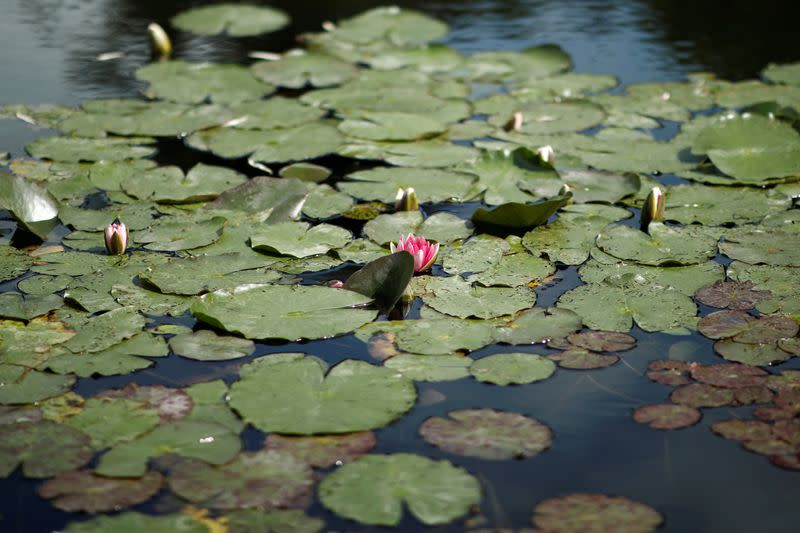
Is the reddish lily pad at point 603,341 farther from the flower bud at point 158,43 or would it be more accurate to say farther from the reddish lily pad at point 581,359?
the flower bud at point 158,43

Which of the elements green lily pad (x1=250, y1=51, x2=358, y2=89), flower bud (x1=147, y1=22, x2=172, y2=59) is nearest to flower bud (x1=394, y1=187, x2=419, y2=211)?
green lily pad (x1=250, y1=51, x2=358, y2=89)

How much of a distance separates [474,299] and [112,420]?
1.30 m

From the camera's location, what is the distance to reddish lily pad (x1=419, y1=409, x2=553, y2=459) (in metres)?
2.47

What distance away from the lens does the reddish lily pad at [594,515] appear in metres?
2.18

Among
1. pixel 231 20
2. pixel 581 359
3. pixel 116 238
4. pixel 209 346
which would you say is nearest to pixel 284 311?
pixel 209 346

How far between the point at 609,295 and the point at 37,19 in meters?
5.75

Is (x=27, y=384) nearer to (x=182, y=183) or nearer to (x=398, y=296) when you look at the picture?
(x=398, y=296)

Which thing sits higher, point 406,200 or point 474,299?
point 406,200

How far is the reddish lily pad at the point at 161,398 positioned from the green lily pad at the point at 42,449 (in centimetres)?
21

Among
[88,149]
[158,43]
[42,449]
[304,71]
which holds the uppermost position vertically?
[158,43]

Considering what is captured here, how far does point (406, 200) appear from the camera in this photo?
13.1ft

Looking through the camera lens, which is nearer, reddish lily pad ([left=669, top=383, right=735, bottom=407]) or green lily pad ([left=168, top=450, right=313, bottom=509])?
green lily pad ([left=168, top=450, right=313, bottom=509])

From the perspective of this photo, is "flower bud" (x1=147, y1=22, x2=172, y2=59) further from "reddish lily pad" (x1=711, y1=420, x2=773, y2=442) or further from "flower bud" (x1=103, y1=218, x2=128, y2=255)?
"reddish lily pad" (x1=711, y1=420, x2=773, y2=442)

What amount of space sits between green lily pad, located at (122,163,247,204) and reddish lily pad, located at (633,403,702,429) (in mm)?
2293
